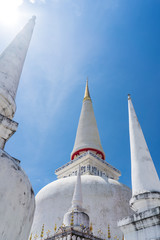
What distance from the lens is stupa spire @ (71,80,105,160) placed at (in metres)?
28.3

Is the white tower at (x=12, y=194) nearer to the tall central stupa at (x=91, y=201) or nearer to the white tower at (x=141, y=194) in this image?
the white tower at (x=141, y=194)

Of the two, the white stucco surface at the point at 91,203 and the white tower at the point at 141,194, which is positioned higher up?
the white stucco surface at the point at 91,203

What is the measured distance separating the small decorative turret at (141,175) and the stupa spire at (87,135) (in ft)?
69.6

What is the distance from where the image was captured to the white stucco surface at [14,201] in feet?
6.78

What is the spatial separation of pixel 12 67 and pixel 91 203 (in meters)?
15.8

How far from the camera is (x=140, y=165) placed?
606 centimetres

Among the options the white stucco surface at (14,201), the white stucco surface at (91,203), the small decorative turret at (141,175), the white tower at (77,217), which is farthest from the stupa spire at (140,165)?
the white stucco surface at (91,203)

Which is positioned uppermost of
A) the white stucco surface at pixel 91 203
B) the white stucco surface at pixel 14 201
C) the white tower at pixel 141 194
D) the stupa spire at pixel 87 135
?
the stupa spire at pixel 87 135

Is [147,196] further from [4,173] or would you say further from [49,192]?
[49,192]

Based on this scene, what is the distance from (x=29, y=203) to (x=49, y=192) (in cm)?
1825

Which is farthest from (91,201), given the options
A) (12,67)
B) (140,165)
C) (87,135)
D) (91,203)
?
(12,67)

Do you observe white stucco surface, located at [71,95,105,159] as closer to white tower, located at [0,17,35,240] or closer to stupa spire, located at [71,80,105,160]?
stupa spire, located at [71,80,105,160]

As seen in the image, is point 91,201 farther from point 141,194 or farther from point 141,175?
point 141,194

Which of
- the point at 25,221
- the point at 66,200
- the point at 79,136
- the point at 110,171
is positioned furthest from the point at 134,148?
the point at 79,136
